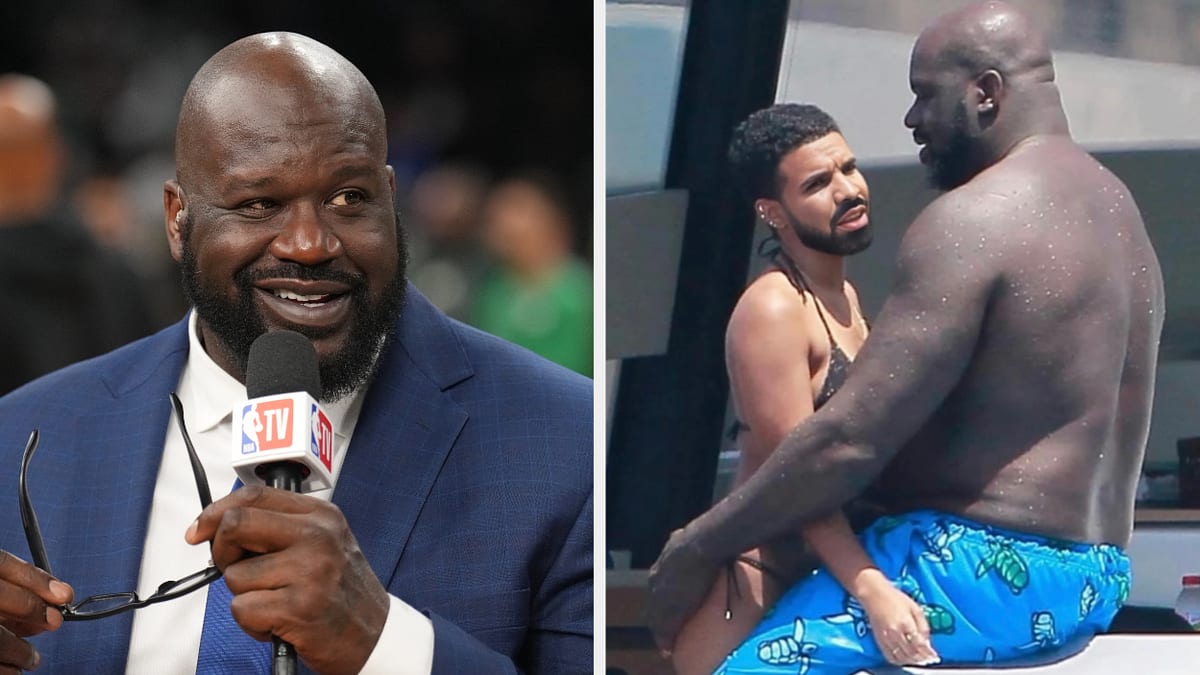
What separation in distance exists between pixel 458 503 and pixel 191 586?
58cm

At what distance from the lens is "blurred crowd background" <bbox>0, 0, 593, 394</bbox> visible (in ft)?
13.1

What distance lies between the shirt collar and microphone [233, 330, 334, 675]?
0.59 meters

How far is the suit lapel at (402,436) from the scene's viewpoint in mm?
2230

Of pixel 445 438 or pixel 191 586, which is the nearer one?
pixel 191 586

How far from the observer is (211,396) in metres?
2.46

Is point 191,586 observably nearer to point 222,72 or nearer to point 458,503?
point 458,503

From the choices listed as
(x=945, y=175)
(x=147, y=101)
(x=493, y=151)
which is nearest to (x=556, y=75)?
(x=493, y=151)

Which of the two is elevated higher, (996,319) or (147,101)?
(147,101)

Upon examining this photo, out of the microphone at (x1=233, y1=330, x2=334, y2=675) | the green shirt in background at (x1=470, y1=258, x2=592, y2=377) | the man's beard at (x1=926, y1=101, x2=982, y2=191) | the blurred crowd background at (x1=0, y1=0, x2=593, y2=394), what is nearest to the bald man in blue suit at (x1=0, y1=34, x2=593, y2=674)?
the microphone at (x1=233, y1=330, x2=334, y2=675)

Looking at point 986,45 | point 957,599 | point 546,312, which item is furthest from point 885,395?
point 546,312

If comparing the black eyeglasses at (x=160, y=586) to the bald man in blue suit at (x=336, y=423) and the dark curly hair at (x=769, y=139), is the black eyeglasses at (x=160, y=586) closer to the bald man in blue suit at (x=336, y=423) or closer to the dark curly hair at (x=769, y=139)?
the bald man in blue suit at (x=336, y=423)

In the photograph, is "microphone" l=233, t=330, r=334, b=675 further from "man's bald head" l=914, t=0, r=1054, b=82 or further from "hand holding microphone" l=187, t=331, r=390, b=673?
"man's bald head" l=914, t=0, r=1054, b=82

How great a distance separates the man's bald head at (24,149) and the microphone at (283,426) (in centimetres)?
234

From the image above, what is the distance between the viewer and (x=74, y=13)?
4.88 metres
